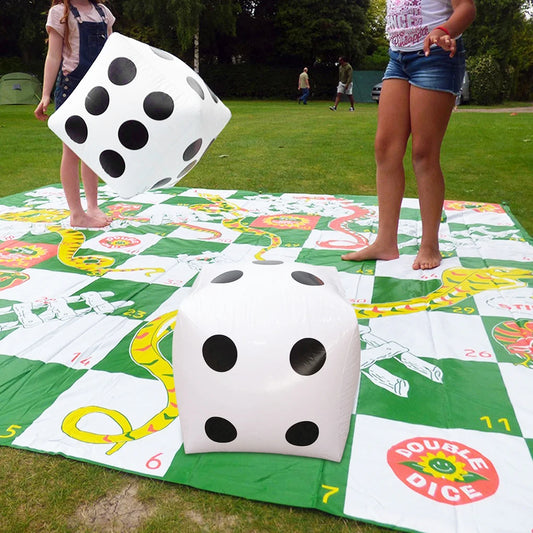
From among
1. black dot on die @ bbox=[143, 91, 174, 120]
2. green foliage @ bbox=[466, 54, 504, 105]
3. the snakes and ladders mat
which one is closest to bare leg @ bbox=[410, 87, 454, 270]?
the snakes and ladders mat

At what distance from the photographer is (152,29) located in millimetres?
20531

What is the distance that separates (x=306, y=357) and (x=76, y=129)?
1469mm

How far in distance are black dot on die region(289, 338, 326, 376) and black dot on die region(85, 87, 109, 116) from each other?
1.36 m

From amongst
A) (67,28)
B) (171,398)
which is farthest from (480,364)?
(67,28)

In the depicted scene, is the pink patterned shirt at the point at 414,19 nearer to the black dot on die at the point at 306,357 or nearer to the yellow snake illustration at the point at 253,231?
the yellow snake illustration at the point at 253,231

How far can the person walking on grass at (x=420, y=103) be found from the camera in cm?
225

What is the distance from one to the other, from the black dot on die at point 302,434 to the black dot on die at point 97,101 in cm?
148

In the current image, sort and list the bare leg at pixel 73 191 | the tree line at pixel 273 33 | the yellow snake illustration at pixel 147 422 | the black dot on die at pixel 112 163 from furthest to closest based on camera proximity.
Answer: the tree line at pixel 273 33 → the bare leg at pixel 73 191 → the black dot on die at pixel 112 163 → the yellow snake illustration at pixel 147 422

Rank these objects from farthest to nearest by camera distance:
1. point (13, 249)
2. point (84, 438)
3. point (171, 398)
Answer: point (13, 249) → point (171, 398) → point (84, 438)

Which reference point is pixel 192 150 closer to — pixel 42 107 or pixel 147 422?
pixel 147 422

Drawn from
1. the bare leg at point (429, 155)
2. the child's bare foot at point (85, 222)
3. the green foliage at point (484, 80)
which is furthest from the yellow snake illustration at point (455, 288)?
the green foliage at point (484, 80)

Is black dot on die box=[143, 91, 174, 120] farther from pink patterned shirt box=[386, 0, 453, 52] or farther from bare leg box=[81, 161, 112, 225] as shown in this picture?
bare leg box=[81, 161, 112, 225]

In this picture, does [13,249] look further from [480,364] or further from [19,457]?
[480,364]

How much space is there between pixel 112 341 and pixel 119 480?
69 centimetres
